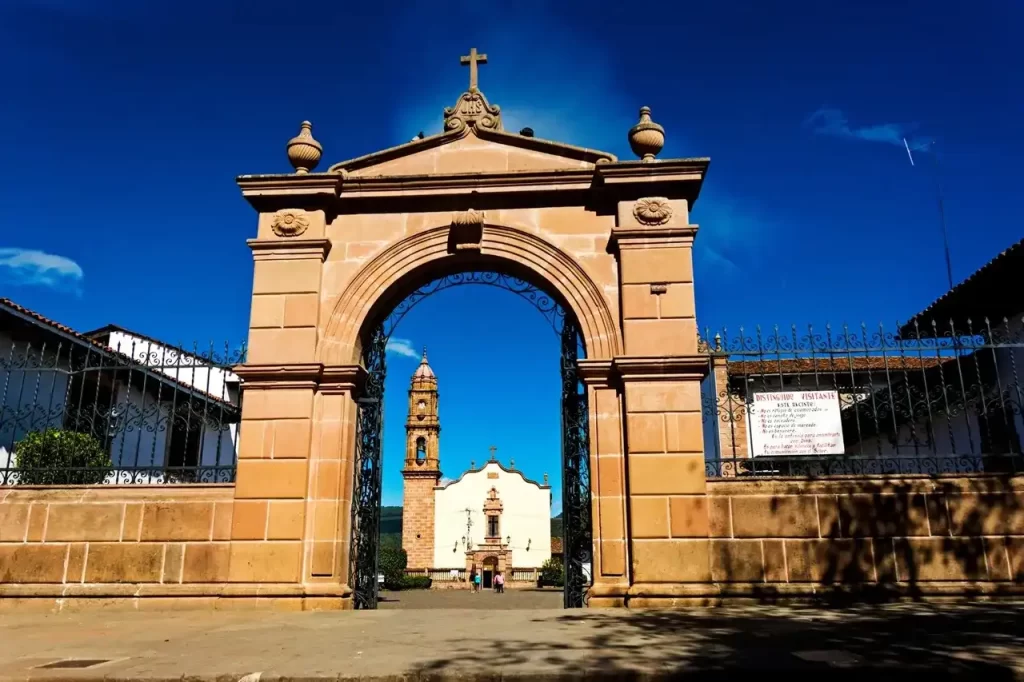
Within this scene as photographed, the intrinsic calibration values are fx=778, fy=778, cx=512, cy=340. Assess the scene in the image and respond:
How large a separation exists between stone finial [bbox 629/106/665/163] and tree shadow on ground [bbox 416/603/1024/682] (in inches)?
206

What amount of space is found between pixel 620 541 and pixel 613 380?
5.72 ft

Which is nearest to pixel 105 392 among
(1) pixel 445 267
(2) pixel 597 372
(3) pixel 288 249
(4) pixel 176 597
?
(3) pixel 288 249

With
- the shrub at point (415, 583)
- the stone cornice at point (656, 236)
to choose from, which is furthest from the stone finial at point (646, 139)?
the shrub at point (415, 583)

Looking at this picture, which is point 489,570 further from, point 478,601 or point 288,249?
point 288,249

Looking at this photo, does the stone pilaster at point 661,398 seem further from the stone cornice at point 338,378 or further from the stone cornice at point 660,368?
the stone cornice at point 338,378

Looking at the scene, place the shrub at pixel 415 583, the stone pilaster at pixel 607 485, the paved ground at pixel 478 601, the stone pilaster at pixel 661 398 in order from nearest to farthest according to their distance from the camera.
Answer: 1. the stone pilaster at pixel 661 398
2. the stone pilaster at pixel 607 485
3. the paved ground at pixel 478 601
4. the shrub at pixel 415 583

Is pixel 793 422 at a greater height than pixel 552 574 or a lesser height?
greater

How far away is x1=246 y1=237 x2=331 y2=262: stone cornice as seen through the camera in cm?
926

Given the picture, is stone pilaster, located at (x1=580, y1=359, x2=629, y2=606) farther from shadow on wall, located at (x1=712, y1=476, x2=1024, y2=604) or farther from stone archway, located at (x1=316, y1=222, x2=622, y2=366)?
shadow on wall, located at (x1=712, y1=476, x2=1024, y2=604)

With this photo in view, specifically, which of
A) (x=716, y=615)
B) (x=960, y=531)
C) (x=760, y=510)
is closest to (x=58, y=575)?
(x=716, y=615)

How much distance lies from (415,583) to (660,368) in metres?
32.6

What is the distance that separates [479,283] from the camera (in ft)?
32.0

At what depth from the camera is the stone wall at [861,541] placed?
311 inches

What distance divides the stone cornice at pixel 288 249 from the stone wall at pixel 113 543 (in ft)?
9.00
